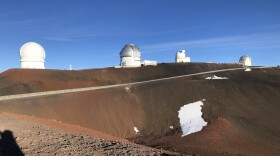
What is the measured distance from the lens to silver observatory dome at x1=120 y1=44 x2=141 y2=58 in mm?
80438

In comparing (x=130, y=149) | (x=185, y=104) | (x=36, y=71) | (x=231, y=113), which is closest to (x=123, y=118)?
(x=185, y=104)

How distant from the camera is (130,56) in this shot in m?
80.2

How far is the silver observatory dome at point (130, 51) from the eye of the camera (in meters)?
80.4

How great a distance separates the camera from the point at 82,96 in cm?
4434

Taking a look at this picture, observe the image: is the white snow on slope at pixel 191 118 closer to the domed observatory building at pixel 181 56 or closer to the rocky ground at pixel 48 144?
the rocky ground at pixel 48 144

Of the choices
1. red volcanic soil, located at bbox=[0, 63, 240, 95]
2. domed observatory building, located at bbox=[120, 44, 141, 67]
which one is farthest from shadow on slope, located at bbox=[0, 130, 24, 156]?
domed observatory building, located at bbox=[120, 44, 141, 67]

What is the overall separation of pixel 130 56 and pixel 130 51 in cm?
132

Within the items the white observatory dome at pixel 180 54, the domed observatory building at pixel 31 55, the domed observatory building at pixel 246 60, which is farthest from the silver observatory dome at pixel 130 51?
the domed observatory building at pixel 246 60

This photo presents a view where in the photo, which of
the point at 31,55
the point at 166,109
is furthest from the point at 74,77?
the point at 166,109

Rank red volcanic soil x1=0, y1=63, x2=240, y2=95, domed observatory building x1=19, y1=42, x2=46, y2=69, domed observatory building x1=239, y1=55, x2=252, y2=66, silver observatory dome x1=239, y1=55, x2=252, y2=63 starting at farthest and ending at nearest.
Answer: silver observatory dome x1=239, y1=55, x2=252, y2=63 → domed observatory building x1=239, y1=55, x2=252, y2=66 → domed observatory building x1=19, y1=42, x2=46, y2=69 → red volcanic soil x1=0, y1=63, x2=240, y2=95

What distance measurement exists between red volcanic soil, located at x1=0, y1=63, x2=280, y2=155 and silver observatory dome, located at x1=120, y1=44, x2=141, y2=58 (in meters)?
19.7

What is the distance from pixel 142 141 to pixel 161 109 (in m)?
10.1

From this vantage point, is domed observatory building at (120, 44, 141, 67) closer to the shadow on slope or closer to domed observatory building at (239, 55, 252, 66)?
domed observatory building at (239, 55, 252, 66)

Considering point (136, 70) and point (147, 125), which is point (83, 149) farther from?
point (136, 70)
